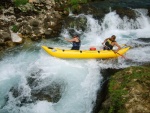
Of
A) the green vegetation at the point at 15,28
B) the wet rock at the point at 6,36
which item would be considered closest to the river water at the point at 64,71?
the wet rock at the point at 6,36

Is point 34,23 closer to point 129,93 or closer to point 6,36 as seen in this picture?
point 6,36

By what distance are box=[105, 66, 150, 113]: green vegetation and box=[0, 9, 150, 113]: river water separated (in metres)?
0.96


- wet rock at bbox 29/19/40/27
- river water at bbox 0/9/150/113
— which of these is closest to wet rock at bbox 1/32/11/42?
river water at bbox 0/9/150/113

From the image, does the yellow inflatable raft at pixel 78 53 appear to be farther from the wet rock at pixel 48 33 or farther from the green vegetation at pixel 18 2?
the green vegetation at pixel 18 2

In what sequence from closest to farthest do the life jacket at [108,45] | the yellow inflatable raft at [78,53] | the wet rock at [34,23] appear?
1. the yellow inflatable raft at [78,53]
2. the life jacket at [108,45]
3. the wet rock at [34,23]

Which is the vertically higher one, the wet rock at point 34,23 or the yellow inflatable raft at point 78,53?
the wet rock at point 34,23

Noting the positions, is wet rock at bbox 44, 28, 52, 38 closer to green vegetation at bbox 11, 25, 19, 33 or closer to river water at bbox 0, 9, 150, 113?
river water at bbox 0, 9, 150, 113

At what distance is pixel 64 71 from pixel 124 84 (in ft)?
9.65

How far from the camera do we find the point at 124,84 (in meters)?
6.69

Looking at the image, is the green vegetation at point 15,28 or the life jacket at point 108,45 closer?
the life jacket at point 108,45

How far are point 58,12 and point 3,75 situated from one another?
6.17 meters

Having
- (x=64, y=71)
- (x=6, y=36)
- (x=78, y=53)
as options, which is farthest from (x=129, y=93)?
(x=6, y=36)

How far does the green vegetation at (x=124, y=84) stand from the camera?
238 inches

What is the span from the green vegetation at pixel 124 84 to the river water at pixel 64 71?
38.0 inches
